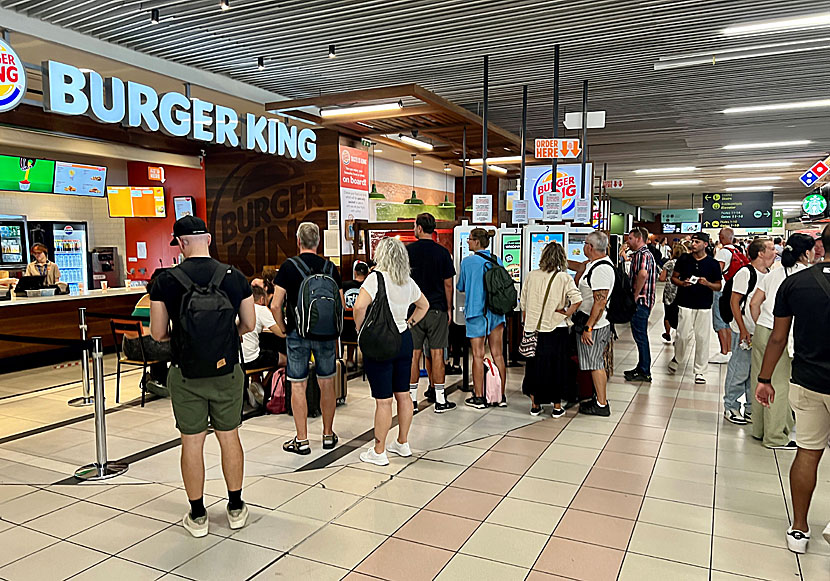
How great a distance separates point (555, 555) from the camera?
3098 mm

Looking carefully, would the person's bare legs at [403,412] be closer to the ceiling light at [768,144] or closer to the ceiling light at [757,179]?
the ceiling light at [768,144]

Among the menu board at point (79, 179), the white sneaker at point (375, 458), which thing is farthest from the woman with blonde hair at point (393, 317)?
the menu board at point (79, 179)

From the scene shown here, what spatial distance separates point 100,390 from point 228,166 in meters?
6.95

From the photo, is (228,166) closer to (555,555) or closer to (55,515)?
(55,515)

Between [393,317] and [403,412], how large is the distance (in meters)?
0.75

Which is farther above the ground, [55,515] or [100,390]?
[100,390]

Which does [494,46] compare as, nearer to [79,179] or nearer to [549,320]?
[549,320]

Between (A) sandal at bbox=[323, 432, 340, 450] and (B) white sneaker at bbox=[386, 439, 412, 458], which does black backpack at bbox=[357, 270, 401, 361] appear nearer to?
(B) white sneaker at bbox=[386, 439, 412, 458]

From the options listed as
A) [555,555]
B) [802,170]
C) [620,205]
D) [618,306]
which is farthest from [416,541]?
[620,205]

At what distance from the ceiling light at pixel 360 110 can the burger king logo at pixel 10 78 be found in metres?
2.89

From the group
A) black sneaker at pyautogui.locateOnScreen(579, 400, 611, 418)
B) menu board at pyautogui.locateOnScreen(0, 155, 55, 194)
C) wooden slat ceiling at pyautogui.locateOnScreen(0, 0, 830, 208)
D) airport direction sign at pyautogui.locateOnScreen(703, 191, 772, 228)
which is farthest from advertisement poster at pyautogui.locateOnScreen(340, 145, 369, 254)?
airport direction sign at pyautogui.locateOnScreen(703, 191, 772, 228)

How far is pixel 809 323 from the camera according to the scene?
3.04 metres

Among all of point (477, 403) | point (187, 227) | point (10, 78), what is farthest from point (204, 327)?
point (10, 78)

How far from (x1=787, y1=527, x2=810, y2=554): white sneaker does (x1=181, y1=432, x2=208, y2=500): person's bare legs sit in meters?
3.09
